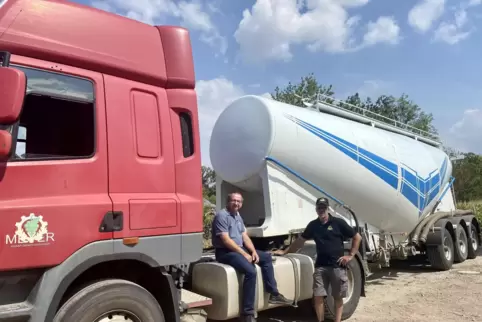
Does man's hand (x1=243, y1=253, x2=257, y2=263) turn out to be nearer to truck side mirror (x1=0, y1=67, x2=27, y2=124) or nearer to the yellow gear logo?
the yellow gear logo

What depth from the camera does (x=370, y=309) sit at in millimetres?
7211

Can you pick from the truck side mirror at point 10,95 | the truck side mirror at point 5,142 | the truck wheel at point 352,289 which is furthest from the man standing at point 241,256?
the truck side mirror at point 10,95

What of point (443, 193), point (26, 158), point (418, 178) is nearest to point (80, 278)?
point (26, 158)

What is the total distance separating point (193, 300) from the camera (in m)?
4.56

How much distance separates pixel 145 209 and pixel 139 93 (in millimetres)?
1024

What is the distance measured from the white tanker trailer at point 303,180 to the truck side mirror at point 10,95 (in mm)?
2808

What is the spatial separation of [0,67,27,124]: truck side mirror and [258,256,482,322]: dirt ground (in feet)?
15.6

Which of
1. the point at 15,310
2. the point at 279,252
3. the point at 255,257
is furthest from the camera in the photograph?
the point at 279,252

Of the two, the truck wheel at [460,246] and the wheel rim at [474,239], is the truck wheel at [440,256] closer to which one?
the truck wheel at [460,246]

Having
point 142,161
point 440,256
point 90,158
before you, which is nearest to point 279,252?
point 142,161

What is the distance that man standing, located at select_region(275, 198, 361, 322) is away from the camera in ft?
19.5

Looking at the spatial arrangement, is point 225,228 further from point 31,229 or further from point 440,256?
point 440,256

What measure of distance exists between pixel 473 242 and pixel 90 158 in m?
12.3

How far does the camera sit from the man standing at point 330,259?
5.96 meters
